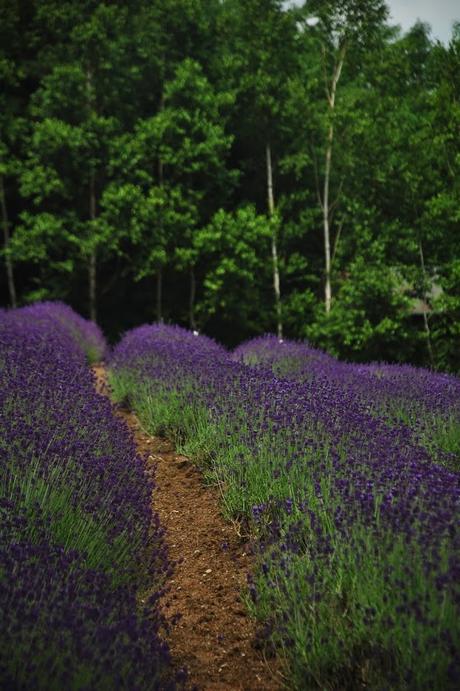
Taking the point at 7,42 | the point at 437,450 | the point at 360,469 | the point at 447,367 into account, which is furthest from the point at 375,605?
the point at 7,42

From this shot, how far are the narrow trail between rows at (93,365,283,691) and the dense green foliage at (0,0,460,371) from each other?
10.7 m

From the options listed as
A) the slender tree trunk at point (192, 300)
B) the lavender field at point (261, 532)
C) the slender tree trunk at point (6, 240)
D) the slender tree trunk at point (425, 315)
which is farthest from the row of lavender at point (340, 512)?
the slender tree trunk at point (6, 240)

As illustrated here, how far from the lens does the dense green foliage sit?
15500 mm

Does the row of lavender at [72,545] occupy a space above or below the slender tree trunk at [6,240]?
below

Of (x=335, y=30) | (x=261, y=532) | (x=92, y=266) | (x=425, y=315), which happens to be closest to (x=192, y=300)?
(x=92, y=266)

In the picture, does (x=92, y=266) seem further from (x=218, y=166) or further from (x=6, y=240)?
(x=218, y=166)

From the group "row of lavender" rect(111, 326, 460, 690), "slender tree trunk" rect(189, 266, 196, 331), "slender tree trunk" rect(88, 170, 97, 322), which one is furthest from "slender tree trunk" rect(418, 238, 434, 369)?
"row of lavender" rect(111, 326, 460, 690)

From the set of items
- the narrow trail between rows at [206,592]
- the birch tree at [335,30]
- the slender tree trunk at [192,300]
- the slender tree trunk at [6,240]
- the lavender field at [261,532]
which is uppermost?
the birch tree at [335,30]

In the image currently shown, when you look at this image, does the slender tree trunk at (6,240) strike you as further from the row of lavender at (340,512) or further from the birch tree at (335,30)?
the row of lavender at (340,512)

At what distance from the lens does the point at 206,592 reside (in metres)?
3.56

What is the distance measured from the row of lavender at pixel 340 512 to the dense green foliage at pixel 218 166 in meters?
9.67

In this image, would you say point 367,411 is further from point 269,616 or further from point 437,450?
point 269,616

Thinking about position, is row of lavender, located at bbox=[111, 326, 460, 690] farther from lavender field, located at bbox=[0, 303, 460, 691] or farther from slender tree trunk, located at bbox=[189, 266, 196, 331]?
slender tree trunk, located at bbox=[189, 266, 196, 331]

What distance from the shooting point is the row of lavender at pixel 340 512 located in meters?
2.32
